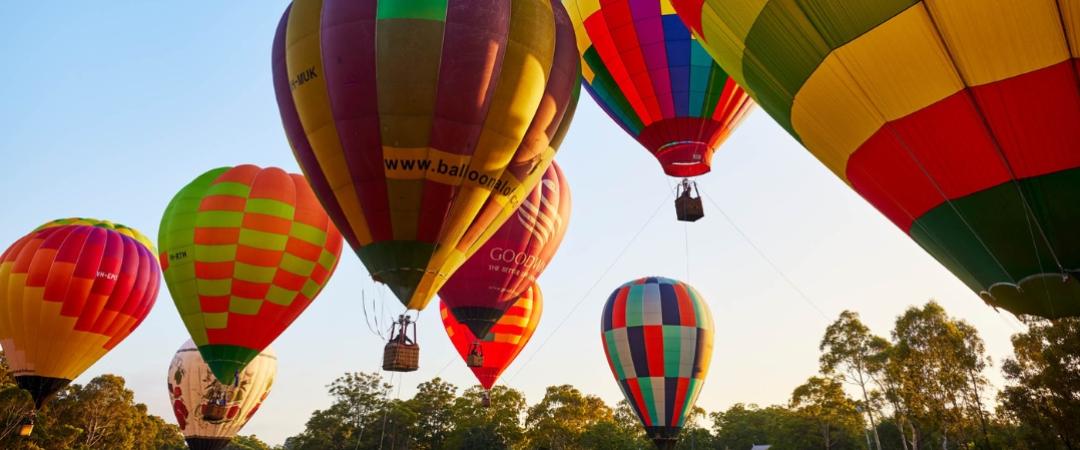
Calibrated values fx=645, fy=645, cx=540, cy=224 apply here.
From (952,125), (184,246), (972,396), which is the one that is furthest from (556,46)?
(972,396)

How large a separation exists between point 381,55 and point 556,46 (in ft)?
9.73

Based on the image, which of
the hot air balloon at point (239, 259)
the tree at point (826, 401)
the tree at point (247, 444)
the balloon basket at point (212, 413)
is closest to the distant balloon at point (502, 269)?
the hot air balloon at point (239, 259)

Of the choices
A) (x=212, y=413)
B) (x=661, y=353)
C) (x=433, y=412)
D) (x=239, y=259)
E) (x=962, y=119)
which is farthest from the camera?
(x=433, y=412)

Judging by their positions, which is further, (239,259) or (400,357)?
(239,259)

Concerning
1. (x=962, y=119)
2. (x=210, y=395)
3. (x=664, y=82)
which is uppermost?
(x=664, y=82)

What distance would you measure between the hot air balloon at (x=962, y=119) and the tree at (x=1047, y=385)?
1684cm

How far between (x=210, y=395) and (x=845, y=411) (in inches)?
1172

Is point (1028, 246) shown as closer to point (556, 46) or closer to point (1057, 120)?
point (1057, 120)

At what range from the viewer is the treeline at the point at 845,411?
20484 mm

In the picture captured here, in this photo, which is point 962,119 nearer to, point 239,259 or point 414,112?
point 414,112

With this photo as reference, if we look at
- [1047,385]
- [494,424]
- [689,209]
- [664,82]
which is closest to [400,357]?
[689,209]

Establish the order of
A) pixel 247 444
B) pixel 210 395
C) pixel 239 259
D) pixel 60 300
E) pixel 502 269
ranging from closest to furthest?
pixel 239 259 < pixel 502 269 < pixel 60 300 < pixel 210 395 < pixel 247 444

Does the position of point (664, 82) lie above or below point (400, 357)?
above

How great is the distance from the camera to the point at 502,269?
52.6 feet
